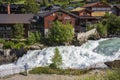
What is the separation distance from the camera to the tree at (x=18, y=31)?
36.2 m

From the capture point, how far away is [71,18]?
136 feet

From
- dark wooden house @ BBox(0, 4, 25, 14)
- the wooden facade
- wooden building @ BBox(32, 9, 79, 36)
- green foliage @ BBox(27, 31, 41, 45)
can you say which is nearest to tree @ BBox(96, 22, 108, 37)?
wooden building @ BBox(32, 9, 79, 36)

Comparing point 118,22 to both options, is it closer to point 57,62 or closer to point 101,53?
point 101,53

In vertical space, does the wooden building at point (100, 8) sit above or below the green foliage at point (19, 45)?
above

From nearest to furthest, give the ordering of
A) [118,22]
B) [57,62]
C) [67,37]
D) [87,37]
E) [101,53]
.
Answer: [57,62], [101,53], [67,37], [87,37], [118,22]

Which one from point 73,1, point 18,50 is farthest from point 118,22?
point 73,1

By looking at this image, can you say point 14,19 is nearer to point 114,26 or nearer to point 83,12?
point 114,26

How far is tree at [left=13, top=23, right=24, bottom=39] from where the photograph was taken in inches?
1425

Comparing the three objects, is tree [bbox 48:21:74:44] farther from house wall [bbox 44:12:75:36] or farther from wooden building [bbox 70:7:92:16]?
wooden building [bbox 70:7:92:16]

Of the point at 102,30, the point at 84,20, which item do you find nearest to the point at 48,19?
the point at 102,30

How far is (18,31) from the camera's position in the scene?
3638cm

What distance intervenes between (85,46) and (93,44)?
1.14 meters

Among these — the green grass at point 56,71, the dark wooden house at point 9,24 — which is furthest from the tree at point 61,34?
the green grass at point 56,71

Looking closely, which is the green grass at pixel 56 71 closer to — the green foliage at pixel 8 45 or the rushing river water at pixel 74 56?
the rushing river water at pixel 74 56
